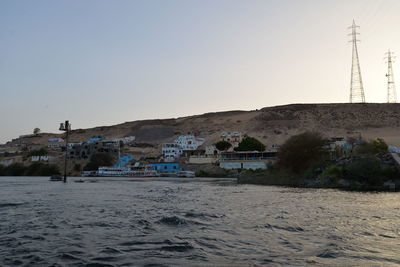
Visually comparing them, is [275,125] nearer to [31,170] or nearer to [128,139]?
[128,139]

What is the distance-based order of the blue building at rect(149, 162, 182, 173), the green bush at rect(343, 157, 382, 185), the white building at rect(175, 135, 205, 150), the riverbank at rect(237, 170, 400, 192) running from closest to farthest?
the riverbank at rect(237, 170, 400, 192) < the green bush at rect(343, 157, 382, 185) < the blue building at rect(149, 162, 182, 173) < the white building at rect(175, 135, 205, 150)

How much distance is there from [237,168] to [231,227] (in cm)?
6718

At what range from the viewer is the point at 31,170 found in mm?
100500

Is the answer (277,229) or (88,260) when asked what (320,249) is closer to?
(277,229)

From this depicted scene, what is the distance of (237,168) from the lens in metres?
80.4

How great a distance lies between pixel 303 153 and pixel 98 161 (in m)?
67.6

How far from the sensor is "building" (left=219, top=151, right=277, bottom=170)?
76963 mm

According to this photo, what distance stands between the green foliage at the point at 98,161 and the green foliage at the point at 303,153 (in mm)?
63891

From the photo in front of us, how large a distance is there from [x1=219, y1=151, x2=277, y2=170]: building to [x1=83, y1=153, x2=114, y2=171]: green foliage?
3571 cm

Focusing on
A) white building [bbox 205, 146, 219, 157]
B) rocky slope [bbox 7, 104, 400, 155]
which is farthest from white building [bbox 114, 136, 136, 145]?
white building [bbox 205, 146, 219, 157]

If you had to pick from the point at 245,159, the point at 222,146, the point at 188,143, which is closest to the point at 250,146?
the point at 245,159

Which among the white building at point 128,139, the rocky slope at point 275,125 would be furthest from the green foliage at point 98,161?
the white building at point 128,139

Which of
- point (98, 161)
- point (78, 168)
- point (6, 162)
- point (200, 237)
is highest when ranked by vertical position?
point (98, 161)

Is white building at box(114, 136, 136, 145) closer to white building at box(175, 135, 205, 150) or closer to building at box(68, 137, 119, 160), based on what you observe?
building at box(68, 137, 119, 160)
